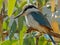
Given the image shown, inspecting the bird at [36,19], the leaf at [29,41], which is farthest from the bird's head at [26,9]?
the leaf at [29,41]

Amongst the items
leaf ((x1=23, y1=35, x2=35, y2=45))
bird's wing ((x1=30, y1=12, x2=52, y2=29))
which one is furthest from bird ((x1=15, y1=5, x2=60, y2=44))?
leaf ((x1=23, y1=35, x2=35, y2=45))

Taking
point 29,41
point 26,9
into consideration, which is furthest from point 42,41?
point 26,9

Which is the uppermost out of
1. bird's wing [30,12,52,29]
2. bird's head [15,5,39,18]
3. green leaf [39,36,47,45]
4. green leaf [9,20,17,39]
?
bird's head [15,5,39,18]

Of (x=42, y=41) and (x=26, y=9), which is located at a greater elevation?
(x=26, y=9)

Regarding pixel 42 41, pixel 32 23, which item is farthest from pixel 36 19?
pixel 42 41

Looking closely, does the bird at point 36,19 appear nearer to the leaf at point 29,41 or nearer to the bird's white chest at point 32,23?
the bird's white chest at point 32,23

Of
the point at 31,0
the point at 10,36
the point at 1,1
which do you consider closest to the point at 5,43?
the point at 10,36

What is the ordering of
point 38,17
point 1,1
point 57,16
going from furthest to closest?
point 38,17
point 57,16
point 1,1

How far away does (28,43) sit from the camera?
78 centimetres

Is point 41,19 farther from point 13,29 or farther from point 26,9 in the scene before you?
point 13,29

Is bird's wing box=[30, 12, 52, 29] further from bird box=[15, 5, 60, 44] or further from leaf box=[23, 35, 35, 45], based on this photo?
leaf box=[23, 35, 35, 45]

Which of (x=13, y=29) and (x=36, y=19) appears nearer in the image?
(x=13, y=29)

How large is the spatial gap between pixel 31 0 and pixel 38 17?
111 mm

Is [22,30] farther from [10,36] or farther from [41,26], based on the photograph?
[41,26]
